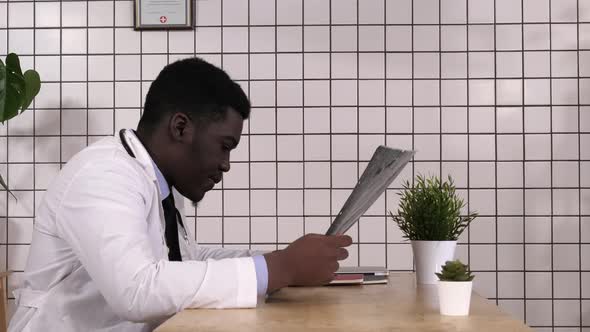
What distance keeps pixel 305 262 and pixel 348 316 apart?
0.21m

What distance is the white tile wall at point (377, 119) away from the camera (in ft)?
11.1

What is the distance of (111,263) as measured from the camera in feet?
5.56

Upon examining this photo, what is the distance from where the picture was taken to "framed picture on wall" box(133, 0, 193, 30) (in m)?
3.41

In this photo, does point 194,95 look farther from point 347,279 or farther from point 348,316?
point 348,316

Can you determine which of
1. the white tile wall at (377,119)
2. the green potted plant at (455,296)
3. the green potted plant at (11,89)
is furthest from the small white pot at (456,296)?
the green potted plant at (11,89)

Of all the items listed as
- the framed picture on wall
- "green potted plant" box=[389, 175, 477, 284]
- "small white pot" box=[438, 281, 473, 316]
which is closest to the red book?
"green potted plant" box=[389, 175, 477, 284]

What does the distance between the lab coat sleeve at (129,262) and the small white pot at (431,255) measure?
527 millimetres

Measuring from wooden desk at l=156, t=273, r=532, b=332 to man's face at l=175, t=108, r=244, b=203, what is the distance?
40cm

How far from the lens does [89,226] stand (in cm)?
177

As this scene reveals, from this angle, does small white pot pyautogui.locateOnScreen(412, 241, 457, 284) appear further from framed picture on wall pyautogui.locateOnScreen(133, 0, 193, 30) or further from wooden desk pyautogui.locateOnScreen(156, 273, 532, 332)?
framed picture on wall pyautogui.locateOnScreen(133, 0, 193, 30)

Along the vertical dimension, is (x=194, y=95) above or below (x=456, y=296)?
above

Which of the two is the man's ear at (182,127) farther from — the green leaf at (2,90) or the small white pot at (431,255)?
the green leaf at (2,90)

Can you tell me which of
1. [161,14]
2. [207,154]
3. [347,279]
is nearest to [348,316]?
[347,279]

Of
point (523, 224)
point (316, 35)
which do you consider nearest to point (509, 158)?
point (523, 224)
